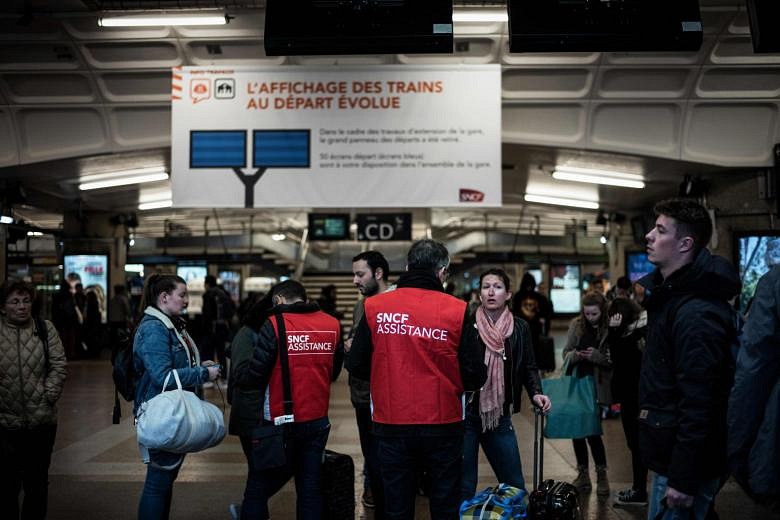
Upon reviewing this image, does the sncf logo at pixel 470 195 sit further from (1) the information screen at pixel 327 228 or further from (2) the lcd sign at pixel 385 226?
(1) the information screen at pixel 327 228

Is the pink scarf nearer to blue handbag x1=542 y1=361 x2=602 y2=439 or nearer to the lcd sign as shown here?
blue handbag x1=542 y1=361 x2=602 y2=439

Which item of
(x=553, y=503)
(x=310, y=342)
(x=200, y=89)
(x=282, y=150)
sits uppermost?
(x=200, y=89)

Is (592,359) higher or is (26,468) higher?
(592,359)

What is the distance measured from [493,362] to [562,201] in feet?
47.1

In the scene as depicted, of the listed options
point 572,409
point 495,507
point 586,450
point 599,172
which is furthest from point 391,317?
point 599,172

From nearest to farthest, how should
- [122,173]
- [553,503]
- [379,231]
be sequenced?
[553,503], [122,173], [379,231]

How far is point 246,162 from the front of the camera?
31.0 ft

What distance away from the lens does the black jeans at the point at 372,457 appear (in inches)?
205

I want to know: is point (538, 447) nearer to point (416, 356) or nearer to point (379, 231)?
point (416, 356)

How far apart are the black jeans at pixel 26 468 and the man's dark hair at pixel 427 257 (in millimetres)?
2692

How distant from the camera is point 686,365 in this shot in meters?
3.01

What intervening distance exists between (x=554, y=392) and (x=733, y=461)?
11.2 ft

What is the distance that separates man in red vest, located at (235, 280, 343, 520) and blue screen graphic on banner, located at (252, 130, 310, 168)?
16.3ft

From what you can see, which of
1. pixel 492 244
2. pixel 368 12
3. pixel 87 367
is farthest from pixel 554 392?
pixel 492 244
